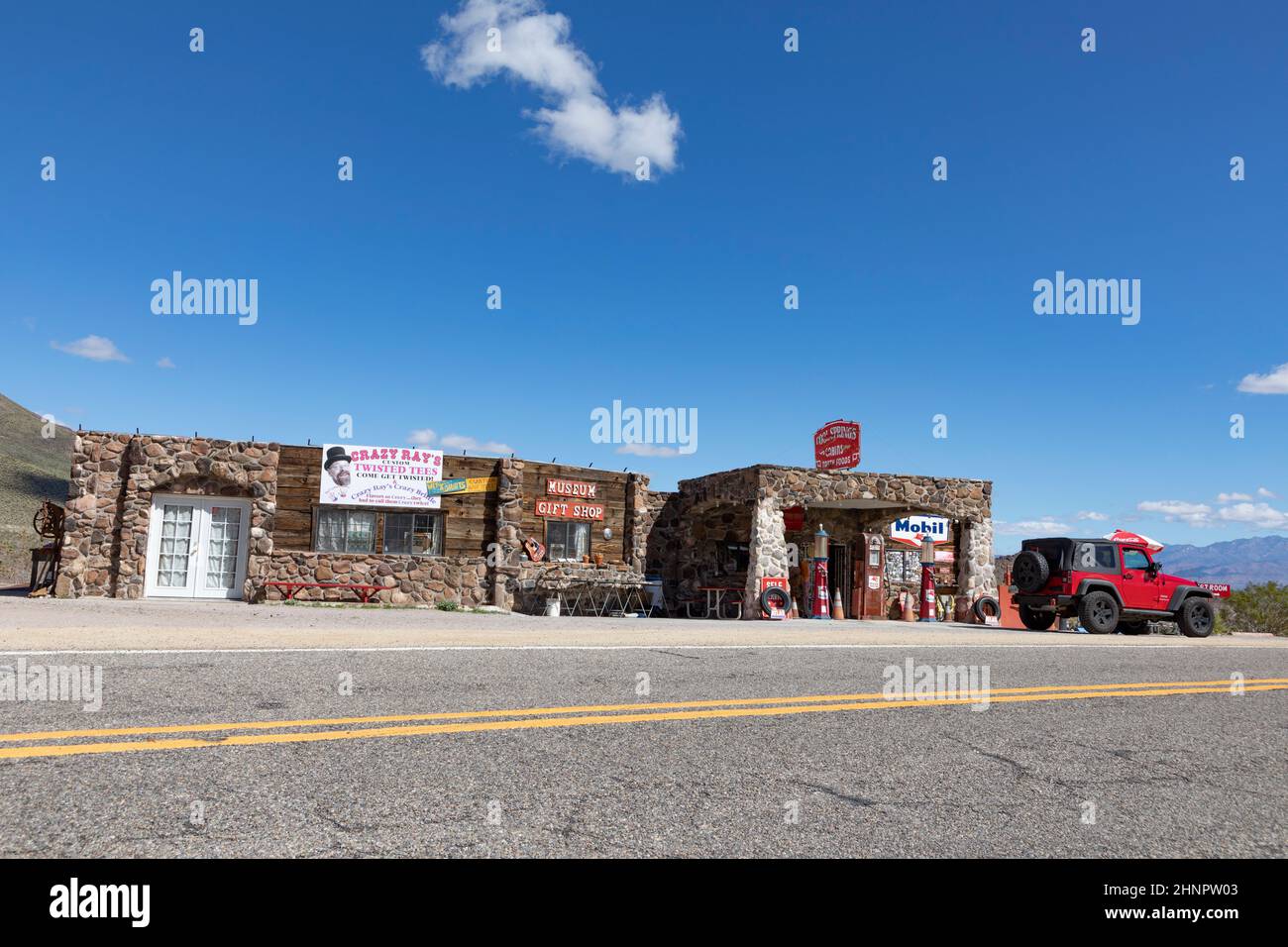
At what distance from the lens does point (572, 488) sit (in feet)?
82.8

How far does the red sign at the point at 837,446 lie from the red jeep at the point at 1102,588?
697 centimetres

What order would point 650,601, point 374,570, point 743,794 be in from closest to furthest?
point 743,794 → point 374,570 → point 650,601

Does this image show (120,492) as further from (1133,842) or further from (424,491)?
(1133,842)

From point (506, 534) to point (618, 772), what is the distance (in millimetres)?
19509

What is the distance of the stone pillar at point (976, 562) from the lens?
24828 mm

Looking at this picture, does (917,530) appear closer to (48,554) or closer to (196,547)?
(196,547)

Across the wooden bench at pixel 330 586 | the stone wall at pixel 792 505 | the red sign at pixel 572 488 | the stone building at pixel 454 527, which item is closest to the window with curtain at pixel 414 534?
the stone building at pixel 454 527

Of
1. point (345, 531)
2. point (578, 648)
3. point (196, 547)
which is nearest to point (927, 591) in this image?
point (345, 531)

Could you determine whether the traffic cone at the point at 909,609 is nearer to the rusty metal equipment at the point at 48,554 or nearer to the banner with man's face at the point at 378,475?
the banner with man's face at the point at 378,475

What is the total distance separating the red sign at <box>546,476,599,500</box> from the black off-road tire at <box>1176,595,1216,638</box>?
15.1 m

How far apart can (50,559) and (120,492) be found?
2.44m

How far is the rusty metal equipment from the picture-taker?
2095 centimetres
